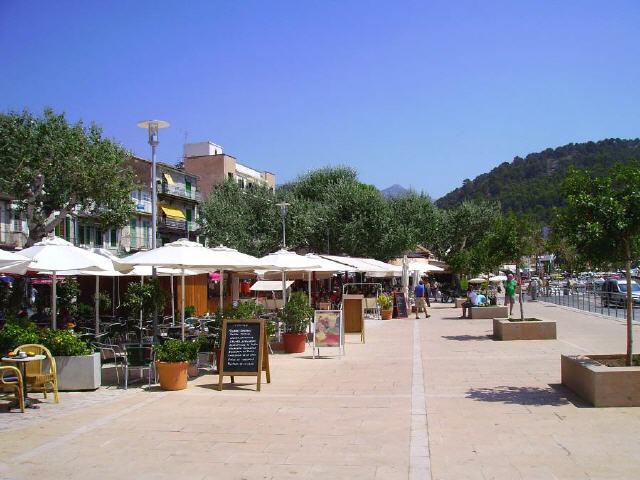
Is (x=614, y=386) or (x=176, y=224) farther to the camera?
(x=176, y=224)

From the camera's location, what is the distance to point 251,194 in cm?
4675

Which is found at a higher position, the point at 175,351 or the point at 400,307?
the point at 175,351

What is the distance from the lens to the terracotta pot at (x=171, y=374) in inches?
390

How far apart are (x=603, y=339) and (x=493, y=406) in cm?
897

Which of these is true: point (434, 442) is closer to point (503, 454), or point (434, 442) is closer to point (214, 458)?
point (503, 454)

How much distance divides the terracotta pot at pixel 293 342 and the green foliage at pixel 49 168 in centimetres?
1378

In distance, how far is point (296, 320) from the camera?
1452cm

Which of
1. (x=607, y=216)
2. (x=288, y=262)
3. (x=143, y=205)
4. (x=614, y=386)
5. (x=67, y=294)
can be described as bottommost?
(x=614, y=386)

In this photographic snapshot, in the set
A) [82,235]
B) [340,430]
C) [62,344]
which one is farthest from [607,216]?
[82,235]

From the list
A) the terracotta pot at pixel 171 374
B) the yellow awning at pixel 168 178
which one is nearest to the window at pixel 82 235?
the yellow awning at pixel 168 178

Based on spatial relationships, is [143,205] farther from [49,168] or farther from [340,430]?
[340,430]

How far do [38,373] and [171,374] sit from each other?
1923 mm

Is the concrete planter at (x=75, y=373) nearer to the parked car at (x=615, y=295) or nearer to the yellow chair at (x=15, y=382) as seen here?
the yellow chair at (x=15, y=382)

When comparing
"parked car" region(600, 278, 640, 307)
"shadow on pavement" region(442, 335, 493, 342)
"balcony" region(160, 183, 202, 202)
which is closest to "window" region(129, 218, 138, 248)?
"balcony" region(160, 183, 202, 202)
